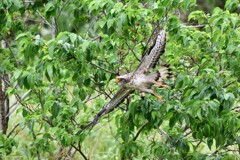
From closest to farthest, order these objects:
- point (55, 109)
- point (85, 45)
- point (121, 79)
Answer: point (121, 79) < point (85, 45) < point (55, 109)

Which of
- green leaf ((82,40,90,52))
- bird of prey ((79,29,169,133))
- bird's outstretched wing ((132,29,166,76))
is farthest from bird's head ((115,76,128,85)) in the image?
green leaf ((82,40,90,52))

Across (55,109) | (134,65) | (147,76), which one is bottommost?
(55,109)

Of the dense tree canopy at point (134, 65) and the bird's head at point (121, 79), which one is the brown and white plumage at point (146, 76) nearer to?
the bird's head at point (121, 79)

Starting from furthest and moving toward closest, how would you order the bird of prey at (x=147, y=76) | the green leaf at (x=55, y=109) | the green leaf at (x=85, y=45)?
the green leaf at (x=55, y=109), the green leaf at (x=85, y=45), the bird of prey at (x=147, y=76)

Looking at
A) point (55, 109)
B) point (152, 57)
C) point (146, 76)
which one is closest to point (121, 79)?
point (146, 76)

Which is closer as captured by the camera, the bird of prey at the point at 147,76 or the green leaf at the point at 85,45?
the bird of prey at the point at 147,76

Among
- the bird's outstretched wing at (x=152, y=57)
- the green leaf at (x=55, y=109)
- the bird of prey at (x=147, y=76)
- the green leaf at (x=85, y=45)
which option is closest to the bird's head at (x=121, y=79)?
the bird of prey at (x=147, y=76)

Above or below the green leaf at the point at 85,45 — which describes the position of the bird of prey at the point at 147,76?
below

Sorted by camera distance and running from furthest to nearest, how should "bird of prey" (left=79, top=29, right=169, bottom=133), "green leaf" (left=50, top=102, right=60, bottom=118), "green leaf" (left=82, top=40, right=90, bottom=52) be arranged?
"green leaf" (left=50, top=102, right=60, bottom=118), "green leaf" (left=82, top=40, right=90, bottom=52), "bird of prey" (left=79, top=29, right=169, bottom=133)

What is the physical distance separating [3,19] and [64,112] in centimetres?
92

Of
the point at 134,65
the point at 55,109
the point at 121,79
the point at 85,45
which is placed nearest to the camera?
the point at 121,79

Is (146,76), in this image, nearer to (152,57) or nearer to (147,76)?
(147,76)

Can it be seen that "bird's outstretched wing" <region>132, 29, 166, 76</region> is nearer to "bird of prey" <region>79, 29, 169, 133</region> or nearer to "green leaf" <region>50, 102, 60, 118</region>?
"bird of prey" <region>79, 29, 169, 133</region>

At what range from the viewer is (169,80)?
363cm
